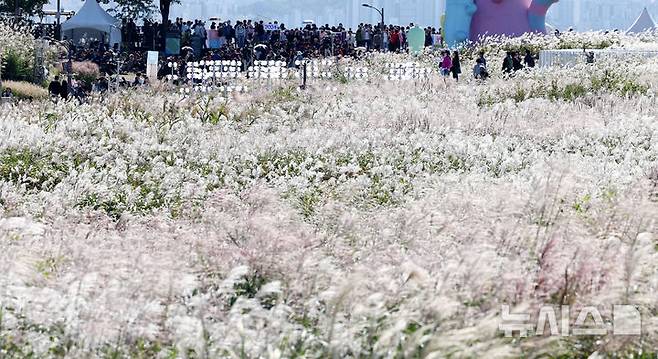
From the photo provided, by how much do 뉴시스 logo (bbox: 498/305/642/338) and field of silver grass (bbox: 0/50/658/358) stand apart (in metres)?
0.04

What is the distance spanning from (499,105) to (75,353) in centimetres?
1204

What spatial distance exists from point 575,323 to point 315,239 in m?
1.67

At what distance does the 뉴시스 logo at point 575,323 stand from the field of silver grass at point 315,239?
4 centimetres

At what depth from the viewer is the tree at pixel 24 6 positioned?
43.8 metres

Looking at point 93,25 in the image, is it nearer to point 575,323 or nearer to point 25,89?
point 25,89

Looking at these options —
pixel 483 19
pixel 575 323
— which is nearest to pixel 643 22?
pixel 483 19

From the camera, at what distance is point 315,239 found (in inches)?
242

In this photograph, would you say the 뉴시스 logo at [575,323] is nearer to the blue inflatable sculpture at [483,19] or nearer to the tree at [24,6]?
the blue inflatable sculpture at [483,19]

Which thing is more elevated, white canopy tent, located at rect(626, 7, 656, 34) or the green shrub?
white canopy tent, located at rect(626, 7, 656, 34)

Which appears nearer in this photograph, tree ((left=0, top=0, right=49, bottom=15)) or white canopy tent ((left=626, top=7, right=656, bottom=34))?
tree ((left=0, top=0, right=49, bottom=15))

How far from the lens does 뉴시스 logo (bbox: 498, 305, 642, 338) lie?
4.77m

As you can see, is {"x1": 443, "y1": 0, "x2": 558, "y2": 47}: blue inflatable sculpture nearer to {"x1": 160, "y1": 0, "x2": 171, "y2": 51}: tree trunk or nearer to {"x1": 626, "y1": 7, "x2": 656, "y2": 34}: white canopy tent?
{"x1": 160, "y1": 0, "x2": 171, "y2": 51}: tree trunk

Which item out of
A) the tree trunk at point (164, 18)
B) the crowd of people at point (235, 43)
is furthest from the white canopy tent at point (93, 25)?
the crowd of people at point (235, 43)

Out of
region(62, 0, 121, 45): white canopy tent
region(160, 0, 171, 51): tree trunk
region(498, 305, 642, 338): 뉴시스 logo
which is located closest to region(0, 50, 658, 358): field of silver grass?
region(498, 305, 642, 338): 뉴시스 logo
